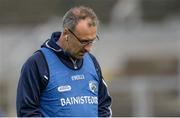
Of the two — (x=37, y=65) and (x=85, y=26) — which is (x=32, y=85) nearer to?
(x=37, y=65)

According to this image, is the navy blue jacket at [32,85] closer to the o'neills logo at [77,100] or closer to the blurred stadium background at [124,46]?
the o'neills logo at [77,100]

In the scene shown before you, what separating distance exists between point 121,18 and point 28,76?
17880 millimetres

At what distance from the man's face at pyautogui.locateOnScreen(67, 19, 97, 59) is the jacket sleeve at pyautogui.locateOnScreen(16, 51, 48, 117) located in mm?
280

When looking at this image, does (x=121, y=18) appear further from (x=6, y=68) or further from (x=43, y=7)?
(x=6, y=68)

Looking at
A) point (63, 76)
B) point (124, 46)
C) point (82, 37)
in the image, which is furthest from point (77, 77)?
point (124, 46)

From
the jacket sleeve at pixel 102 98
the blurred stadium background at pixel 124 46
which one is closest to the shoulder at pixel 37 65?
the jacket sleeve at pixel 102 98

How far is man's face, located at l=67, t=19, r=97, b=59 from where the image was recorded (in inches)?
210

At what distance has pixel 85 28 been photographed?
533cm

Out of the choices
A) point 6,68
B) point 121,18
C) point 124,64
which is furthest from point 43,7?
point 6,68

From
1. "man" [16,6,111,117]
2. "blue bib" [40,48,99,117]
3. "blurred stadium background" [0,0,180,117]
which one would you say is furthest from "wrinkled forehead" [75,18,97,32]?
"blurred stadium background" [0,0,180,117]

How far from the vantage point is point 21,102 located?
524cm

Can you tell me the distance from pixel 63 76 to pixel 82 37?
30 cm

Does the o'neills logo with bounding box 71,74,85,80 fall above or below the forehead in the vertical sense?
below

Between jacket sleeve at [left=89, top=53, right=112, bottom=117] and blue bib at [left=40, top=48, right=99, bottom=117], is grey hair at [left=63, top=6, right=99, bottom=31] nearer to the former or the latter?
blue bib at [left=40, top=48, right=99, bottom=117]
